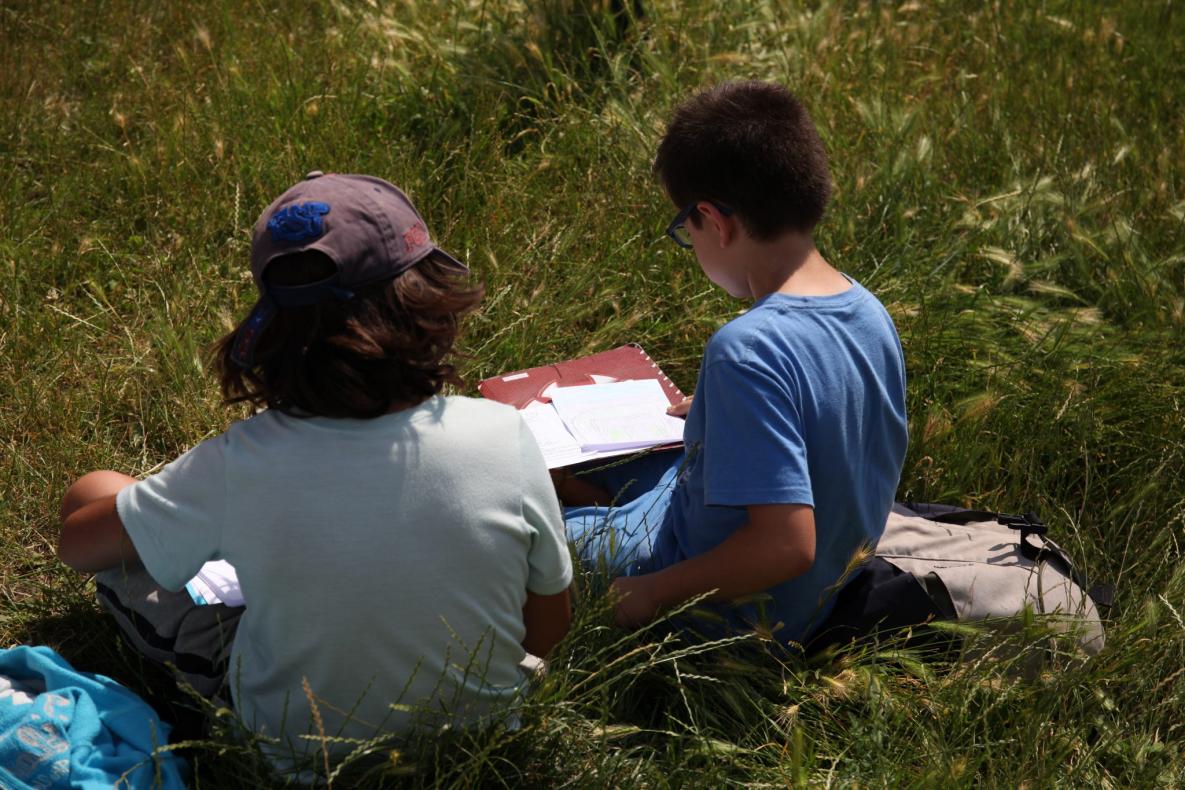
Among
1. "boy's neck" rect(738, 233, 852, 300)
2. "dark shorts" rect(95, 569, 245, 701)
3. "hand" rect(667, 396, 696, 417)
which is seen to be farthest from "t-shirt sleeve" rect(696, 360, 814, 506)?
"dark shorts" rect(95, 569, 245, 701)

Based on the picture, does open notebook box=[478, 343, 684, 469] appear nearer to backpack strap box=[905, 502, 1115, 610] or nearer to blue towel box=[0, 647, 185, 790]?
backpack strap box=[905, 502, 1115, 610]

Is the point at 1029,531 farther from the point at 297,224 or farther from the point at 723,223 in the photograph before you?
the point at 297,224

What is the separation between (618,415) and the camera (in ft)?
9.36

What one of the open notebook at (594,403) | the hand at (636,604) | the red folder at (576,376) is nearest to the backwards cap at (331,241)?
the hand at (636,604)

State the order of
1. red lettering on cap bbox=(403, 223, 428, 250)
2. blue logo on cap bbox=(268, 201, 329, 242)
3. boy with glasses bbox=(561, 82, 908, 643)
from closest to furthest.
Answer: blue logo on cap bbox=(268, 201, 329, 242)
red lettering on cap bbox=(403, 223, 428, 250)
boy with glasses bbox=(561, 82, 908, 643)

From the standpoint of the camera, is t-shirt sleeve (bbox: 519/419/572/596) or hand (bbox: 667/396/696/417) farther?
hand (bbox: 667/396/696/417)

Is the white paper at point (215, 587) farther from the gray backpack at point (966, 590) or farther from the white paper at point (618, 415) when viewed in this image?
the gray backpack at point (966, 590)

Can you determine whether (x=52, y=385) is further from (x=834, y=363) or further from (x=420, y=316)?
(x=834, y=363)

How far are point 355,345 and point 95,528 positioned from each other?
1.93 feet

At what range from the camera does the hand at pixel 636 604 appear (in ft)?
7.43

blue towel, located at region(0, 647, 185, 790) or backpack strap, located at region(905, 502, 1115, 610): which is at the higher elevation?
blue towel, located at region(0, 647, 185, 790)

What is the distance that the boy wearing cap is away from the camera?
5.70ft

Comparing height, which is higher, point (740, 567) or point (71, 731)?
point (71, 731)

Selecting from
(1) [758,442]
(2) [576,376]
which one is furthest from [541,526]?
(2) [576,376]
